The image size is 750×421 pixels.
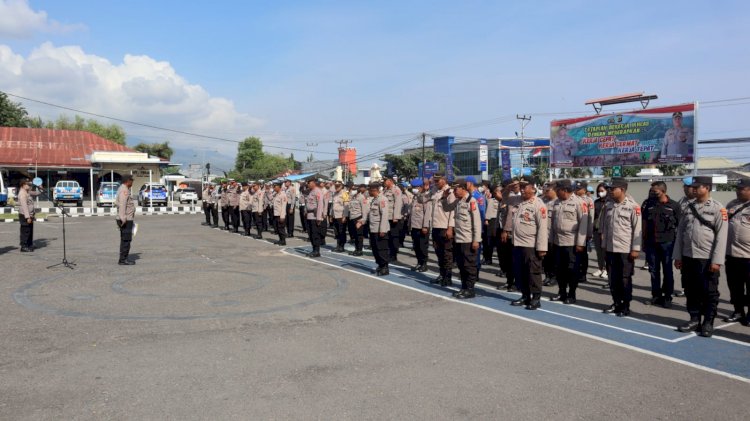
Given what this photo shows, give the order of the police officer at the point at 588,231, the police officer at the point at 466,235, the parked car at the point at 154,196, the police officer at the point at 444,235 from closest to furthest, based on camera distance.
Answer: the police officer at the point at 466,235 < the police officer at the point at 588,231 < the police officer at the point at 444,235 < the parked car at the point at 154,196

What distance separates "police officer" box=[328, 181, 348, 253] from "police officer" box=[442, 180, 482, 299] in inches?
210

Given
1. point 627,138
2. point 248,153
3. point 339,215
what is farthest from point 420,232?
point 248,153

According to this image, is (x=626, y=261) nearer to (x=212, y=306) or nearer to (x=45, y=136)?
(x=212, y=306)

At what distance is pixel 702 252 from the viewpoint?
6.37 metres

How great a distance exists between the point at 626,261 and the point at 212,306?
228 inches

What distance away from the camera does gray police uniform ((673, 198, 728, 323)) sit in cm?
625

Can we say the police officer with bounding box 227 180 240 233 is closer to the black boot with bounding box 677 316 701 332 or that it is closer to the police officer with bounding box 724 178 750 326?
the black boot with bounding box 677 316 701 332

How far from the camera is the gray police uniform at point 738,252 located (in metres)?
6.47

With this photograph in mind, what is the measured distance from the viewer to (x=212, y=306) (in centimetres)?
744

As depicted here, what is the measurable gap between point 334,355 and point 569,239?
175 inches

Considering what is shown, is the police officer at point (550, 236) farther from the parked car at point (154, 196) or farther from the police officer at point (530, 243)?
the parked car at point (154, 196)

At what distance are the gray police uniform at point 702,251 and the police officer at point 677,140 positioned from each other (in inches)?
541

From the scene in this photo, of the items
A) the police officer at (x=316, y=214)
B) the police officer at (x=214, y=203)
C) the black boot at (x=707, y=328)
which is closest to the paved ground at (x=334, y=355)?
the black boot at (x=707, y=328)

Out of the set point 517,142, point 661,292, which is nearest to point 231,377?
point 661,292
